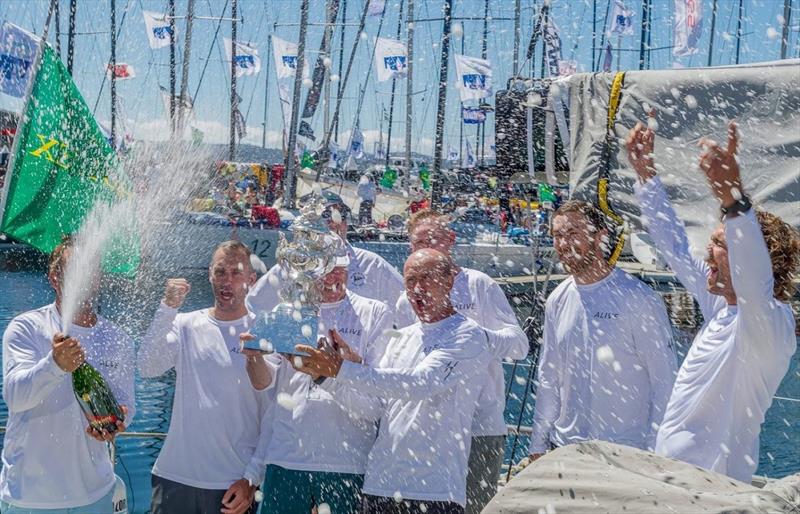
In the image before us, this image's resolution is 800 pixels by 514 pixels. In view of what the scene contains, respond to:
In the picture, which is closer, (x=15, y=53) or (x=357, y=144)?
(x=15, y=53)

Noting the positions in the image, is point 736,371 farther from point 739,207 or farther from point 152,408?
point 152,408

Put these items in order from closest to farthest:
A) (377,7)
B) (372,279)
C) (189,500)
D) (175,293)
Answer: (189,500) → (175,293) → (372,279) → (377,7)

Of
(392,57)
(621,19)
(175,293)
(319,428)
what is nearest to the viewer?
(319,428)

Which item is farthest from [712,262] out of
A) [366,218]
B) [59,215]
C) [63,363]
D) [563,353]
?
[366,218]

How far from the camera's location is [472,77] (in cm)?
2552

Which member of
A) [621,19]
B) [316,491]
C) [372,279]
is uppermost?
[621,19]

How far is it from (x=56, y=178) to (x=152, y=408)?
6.97 metres

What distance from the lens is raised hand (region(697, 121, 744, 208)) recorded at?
8.58 ft

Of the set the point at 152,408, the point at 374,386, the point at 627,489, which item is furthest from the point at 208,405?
the point at 152,408

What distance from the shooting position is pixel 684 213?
12.3ft

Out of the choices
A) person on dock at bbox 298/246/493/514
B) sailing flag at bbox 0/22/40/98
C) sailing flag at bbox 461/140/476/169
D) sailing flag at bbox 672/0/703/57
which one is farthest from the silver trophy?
sailing flag at bbox 461/140/476/169

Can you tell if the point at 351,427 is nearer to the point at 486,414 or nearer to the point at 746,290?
the point at 486,414

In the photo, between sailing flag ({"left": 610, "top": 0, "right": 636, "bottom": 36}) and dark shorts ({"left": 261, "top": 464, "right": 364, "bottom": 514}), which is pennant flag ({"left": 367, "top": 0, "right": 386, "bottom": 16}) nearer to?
sailing flag ({"left": 610, "top": 0, "right": 636, "bottom": 36})

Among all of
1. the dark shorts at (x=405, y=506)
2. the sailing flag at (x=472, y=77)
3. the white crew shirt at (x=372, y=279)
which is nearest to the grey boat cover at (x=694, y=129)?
the dark shorts at (x=405, y=506)
